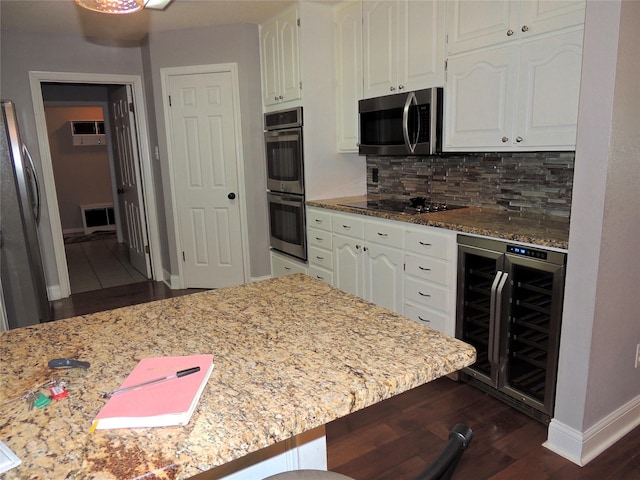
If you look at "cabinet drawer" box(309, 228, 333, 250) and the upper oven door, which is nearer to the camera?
"cabinet drawer" box(309, 228, 333, 250)

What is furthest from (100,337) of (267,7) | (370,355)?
(267,7)

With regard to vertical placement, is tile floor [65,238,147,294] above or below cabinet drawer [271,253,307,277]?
below

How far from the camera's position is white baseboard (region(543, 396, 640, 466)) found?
6.22 feet

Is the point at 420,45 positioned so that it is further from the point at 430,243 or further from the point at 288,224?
the point at 288,224

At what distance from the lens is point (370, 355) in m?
0.97

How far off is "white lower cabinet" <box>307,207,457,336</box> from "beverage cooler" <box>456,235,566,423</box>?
0.32 feet

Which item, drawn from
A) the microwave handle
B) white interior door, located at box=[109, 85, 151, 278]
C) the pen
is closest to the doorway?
white interior door, located at box=[109, 85, 151, 278]

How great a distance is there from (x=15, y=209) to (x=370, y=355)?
3.16 meters

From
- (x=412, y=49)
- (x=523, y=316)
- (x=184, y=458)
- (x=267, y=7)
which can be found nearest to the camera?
(x=184, y=458)

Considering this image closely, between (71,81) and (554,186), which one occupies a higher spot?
(71,81)

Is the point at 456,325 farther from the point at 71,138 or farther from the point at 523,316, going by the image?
the point at 71,138

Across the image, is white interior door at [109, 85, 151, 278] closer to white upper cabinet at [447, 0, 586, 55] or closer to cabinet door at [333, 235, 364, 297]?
cabinet door at [333, 235, 364, 297]

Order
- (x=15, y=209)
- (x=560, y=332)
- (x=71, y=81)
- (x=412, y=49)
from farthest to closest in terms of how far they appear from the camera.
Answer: (x=71, y=81) → (x=15, y=209) → (x=412, y=49) → (x=560, y=332)

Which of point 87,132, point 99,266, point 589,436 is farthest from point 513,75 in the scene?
point 87,132
